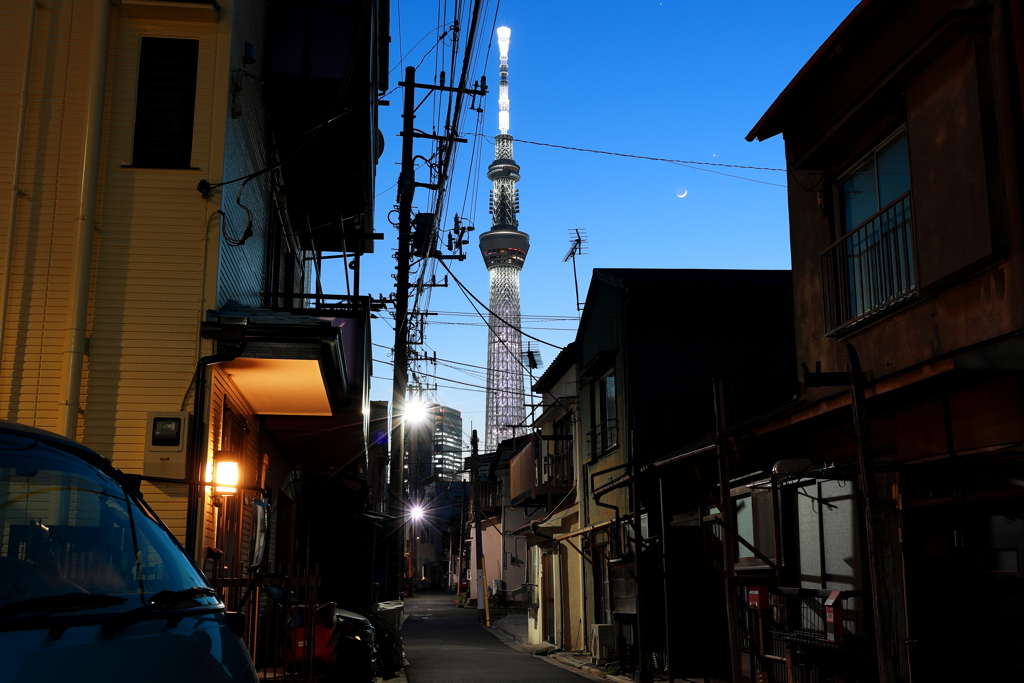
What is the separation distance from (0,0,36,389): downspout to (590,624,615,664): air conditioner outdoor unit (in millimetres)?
12767

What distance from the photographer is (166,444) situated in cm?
931

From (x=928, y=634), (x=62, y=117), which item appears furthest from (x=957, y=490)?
(x=62, y=117)

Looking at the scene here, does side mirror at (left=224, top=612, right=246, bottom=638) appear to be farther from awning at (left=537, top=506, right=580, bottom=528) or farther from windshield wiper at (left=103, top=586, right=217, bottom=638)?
awning at (left=537, top=506, right=580, bottom=528)

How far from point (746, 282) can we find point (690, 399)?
2.76 metres

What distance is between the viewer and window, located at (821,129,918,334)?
8.67 m

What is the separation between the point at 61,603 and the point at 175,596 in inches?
23.2

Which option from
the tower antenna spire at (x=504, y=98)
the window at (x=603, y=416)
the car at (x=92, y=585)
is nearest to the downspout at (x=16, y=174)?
the car at (x=92, y=585)

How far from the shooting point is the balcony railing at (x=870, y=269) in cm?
859

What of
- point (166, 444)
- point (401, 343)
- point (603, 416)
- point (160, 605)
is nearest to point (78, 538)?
point (160, 605)

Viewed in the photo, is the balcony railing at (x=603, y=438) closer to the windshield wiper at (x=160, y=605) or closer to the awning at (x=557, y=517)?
the awning at (x=557, y=517)

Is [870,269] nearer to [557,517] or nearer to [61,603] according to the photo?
[61,603]

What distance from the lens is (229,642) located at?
355 centimetres

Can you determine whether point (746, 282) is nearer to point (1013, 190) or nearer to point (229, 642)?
point (1013, 190)

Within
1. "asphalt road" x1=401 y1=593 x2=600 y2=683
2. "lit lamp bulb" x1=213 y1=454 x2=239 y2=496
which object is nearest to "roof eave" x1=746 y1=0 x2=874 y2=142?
"lit lamp bulb" x1=213 y1=454 x2=239 y2=496
